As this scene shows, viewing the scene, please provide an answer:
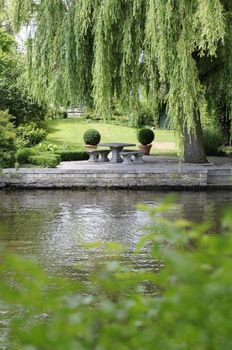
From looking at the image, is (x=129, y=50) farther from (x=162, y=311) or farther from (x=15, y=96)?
(x=162, y=311)

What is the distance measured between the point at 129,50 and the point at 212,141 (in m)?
7.84

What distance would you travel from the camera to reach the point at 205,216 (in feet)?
38.3

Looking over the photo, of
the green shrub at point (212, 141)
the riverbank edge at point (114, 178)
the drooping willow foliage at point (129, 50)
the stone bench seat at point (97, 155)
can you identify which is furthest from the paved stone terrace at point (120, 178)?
the green shrub at point (212, 141)

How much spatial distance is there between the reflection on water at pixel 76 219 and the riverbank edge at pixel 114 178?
1.72 ft

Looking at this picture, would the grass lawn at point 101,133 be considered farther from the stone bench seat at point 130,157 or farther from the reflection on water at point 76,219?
the reflection on water at point 76,219

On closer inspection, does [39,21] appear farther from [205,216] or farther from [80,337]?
[80,337]

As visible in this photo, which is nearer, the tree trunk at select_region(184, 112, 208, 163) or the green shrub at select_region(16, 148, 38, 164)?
the green shrub at select_region(16, 148, 38, 164)

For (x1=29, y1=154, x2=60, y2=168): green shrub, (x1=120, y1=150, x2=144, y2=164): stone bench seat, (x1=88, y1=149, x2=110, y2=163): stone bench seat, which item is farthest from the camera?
(x1=88, y1=149, x2=110, y2=163): stone bench seat

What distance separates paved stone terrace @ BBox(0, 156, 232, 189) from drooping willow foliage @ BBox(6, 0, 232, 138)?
134cm

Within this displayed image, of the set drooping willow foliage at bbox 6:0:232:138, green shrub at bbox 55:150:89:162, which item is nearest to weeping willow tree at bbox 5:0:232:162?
drooping willow foliage at bbox 6:0:232:138

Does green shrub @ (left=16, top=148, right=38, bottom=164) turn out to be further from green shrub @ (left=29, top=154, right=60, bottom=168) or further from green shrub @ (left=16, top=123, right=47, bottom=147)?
green shrub @ (left=16, top=123, right=47, bottom=147)

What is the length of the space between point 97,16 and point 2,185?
487 centimetres

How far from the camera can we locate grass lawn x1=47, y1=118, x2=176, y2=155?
24797 millimetres

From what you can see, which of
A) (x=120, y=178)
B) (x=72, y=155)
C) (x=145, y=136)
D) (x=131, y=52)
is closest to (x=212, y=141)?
(x=145, y=136)
